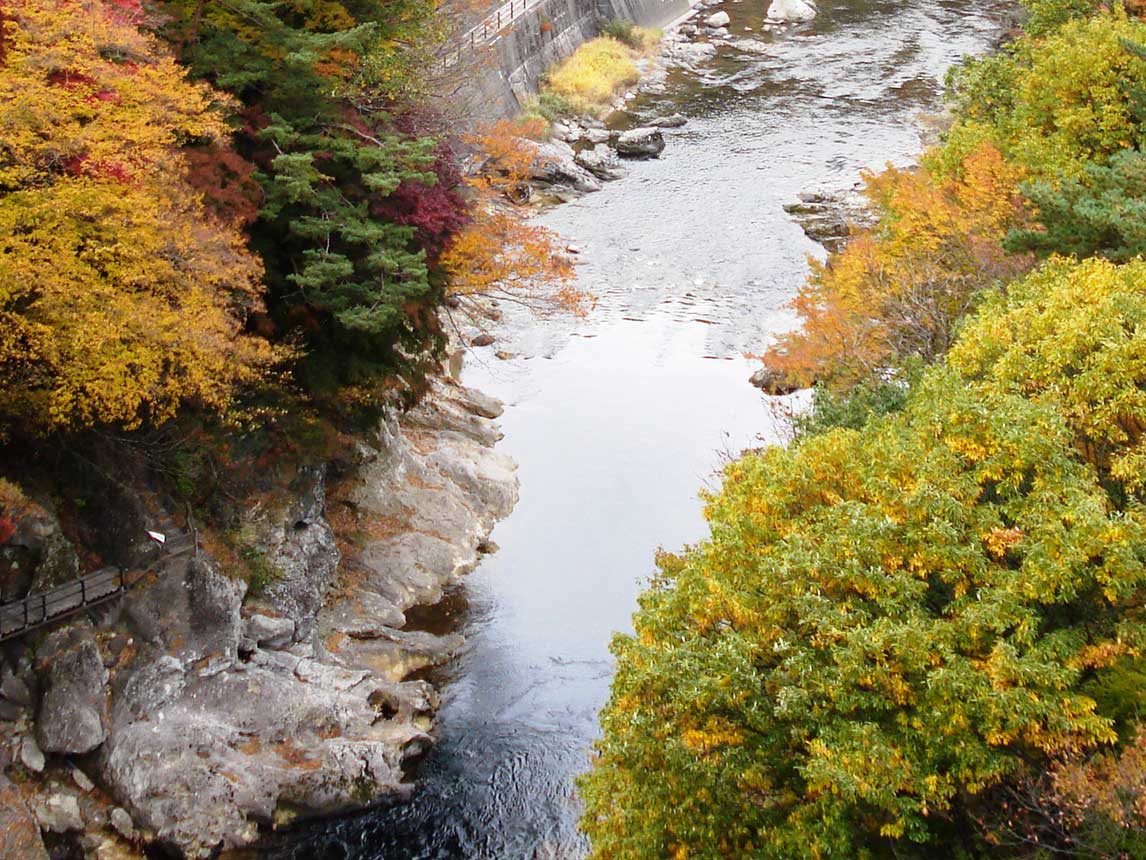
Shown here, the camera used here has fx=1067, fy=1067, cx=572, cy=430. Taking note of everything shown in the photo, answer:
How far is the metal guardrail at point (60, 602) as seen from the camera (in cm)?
1873

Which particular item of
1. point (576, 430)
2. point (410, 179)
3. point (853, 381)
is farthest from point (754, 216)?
point (410, 179)

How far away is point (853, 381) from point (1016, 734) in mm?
16946

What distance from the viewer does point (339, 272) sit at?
77.5 feet

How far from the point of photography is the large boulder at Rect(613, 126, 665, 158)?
55.8 m

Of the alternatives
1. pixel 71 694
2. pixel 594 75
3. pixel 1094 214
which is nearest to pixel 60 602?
pixel 71 694

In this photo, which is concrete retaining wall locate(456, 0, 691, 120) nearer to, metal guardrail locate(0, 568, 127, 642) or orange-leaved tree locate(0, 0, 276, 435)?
orange-leaved tree locate(0, 0, 276, 435)

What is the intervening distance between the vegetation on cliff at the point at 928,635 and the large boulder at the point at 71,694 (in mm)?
9272

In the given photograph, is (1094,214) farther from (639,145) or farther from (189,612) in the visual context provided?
(639,145)

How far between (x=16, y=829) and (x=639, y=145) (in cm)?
4588

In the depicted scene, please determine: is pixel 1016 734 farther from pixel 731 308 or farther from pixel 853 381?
pixel 731 308

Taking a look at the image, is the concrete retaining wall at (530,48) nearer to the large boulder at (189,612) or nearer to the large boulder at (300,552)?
the large boulder at (300,552)

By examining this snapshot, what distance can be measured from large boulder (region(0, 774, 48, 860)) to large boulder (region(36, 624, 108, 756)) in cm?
121

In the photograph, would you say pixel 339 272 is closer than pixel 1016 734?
No

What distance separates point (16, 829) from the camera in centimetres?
1716
